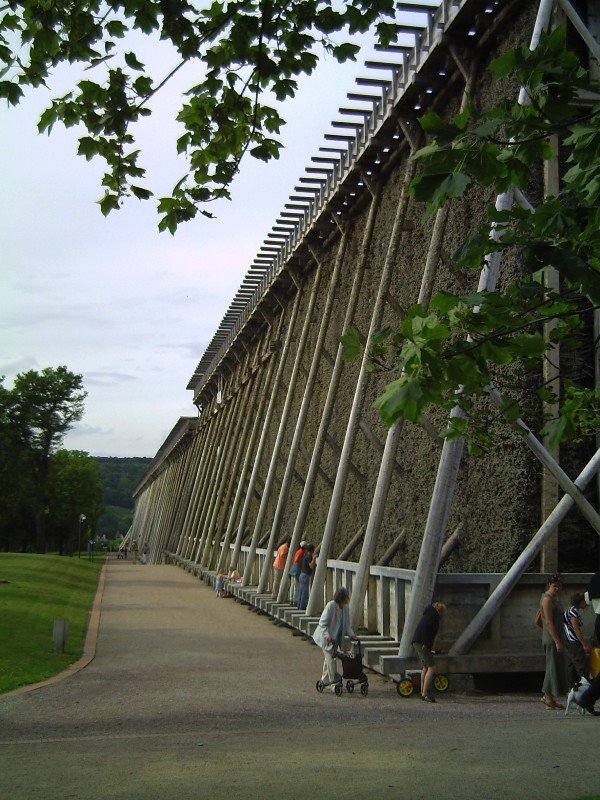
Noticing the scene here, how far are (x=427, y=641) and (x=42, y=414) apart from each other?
63.4 meters

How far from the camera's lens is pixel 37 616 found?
63.0ft

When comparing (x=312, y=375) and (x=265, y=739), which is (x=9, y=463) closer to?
(x=312, y=375)

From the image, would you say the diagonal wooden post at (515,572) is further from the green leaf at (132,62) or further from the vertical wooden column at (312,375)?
the vertical wooden column at (312,375)

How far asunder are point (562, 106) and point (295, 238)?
1891cm

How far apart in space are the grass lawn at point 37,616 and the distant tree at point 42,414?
3392 cm

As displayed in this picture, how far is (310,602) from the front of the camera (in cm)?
1627

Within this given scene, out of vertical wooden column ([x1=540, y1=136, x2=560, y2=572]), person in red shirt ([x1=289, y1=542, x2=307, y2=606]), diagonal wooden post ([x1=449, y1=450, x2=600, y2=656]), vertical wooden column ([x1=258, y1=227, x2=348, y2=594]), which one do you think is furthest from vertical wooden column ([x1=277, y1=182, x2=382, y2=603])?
diagonal wooden post ([x1=449, y1=450, x2=600, y2=656])

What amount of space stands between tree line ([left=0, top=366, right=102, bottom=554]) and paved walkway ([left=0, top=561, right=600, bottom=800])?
42707 mm

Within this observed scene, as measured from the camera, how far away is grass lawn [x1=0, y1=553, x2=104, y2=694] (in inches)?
516

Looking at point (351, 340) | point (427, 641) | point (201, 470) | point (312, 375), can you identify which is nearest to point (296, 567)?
point (312, 375)

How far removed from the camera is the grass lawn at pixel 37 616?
13.1 meters

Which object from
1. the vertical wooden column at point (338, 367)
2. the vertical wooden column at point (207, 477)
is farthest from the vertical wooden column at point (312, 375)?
the vertical wooden column at point (207, 477)

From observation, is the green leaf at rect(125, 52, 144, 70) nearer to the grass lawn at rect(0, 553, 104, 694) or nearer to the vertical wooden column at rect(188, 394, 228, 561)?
the grass lawn at rect(0, 553, 104, 694)

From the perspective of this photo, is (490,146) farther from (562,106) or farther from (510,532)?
(510,532)
